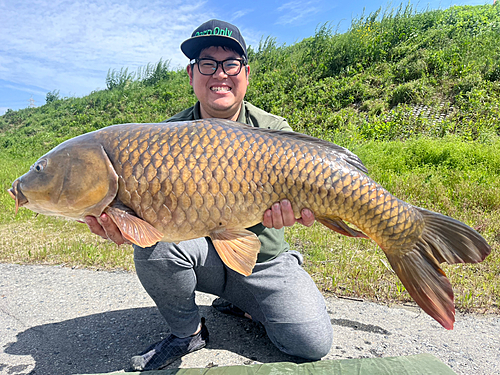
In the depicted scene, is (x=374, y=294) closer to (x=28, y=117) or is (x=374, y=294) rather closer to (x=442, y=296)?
(x=442, y=296)

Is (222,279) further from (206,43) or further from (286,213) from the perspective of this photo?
(206,43)

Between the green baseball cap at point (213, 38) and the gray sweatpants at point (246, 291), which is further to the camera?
the green baseball cap at point (213, 38)

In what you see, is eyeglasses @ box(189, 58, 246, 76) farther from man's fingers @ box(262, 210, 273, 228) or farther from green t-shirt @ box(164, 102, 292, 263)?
man's fingers @ box(262, 210, 273, 228)

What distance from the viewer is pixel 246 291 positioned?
225cm

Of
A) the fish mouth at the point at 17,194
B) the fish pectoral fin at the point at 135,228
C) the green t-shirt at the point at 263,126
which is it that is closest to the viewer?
the fish pectoral fin at the point at 135,228

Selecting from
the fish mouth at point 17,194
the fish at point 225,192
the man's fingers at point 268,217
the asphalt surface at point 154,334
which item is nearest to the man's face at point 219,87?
the fish at point 225,192

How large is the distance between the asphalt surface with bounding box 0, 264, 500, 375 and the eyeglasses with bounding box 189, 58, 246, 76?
1633 mm

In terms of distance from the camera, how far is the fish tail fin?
58.5 inches

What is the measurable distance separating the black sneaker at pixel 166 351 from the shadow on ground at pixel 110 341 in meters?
0.06

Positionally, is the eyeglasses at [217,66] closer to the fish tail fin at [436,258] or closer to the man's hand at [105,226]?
the man's hand at [105,226]

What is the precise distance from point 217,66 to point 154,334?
68.3 inches

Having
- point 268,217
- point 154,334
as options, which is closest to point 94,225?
point 268,217

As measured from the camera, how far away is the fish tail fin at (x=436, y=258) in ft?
4.87

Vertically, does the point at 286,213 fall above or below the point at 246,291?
above
